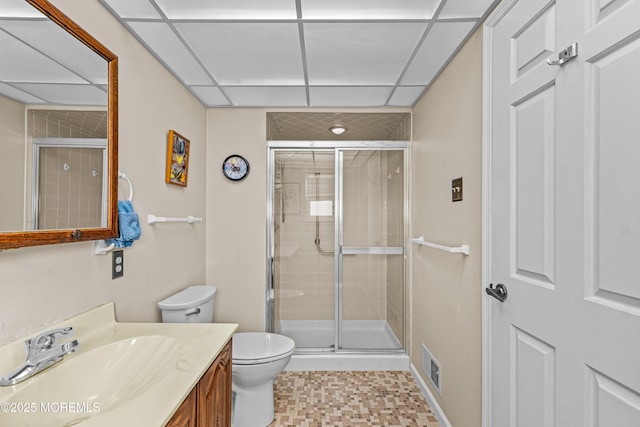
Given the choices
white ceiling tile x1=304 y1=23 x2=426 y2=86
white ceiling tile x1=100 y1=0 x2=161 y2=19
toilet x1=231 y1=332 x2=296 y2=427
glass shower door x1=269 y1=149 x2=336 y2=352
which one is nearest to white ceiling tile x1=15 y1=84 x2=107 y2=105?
white ceiling tile x1=100 y1=0 x2=161 y2=19

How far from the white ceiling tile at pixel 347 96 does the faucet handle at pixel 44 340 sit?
2.05 meters

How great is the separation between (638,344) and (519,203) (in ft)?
2.03

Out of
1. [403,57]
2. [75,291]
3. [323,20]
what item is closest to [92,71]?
[75,291]

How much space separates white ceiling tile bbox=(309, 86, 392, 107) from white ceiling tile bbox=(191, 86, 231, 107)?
71cm

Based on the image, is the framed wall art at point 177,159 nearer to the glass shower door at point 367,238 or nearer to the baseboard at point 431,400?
the glass shower door at point 367,238

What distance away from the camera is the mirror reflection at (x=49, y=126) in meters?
1.03

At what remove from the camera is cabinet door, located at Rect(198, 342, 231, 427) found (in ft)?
3.74

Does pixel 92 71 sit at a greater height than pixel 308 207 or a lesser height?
greater

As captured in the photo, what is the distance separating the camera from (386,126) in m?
3.06

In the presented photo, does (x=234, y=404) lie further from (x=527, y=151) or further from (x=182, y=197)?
(x=527, y=151)

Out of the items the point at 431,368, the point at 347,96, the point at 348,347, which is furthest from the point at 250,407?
the point at 347,96

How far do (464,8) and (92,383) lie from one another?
6.97 ft

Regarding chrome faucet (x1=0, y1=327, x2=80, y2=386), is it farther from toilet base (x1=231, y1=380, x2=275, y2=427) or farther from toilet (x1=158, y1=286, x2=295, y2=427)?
toilet base (x1=231, y1=380, x2=275, y2=427)

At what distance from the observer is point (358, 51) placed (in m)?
1.95
